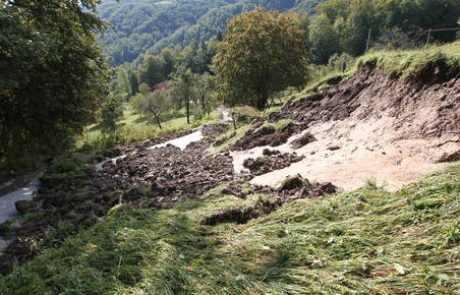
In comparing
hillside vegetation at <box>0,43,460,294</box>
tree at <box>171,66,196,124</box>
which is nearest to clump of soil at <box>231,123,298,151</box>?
hillside vegetation at <box>0,43,460,294</box>

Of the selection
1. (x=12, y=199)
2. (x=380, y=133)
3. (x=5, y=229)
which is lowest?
(x=12, y=199)

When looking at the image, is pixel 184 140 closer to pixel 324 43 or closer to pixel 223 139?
pixel 223 139

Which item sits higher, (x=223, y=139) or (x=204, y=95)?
(x=223, y=139)

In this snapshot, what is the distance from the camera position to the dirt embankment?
862 centimetres

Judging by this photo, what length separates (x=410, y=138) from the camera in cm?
988

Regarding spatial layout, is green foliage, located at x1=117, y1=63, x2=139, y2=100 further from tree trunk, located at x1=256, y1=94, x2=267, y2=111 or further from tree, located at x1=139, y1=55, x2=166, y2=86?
tree trunk, located at x1=256, y1=94, x2=267, y2=111

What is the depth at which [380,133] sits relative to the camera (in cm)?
1115

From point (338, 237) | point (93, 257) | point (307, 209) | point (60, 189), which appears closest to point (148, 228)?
point (93, 257)

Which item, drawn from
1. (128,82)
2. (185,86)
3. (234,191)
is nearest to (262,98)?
(234,191)

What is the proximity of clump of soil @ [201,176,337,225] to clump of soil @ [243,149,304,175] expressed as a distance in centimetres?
228

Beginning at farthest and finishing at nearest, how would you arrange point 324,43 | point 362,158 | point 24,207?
point 324,43
point 24,207
point 362,158

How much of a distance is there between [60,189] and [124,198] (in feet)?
15.8

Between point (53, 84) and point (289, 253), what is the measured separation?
15.1m

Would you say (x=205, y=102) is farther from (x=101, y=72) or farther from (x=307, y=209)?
(x=307, y=209)
